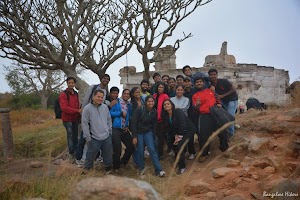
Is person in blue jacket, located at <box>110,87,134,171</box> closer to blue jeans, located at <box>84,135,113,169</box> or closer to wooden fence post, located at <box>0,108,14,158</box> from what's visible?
blue jeans, located at <box>84,135,113,169</box>

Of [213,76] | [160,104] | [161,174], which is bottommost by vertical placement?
[161,174]

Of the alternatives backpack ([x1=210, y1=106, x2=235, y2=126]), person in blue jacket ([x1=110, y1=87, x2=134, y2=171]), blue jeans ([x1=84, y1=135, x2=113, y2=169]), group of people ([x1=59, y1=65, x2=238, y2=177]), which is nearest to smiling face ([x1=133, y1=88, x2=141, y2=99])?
group of people ([x1=59, y1=65, x2=238, y2=177])

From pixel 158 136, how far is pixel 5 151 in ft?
13.6

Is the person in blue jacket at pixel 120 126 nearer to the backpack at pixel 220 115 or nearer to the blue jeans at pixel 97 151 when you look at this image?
the blue jeans at pixel 97 151

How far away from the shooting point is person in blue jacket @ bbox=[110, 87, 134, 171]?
573 centimetres

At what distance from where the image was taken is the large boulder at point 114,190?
2.03 meters

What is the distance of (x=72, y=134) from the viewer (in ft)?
20.7

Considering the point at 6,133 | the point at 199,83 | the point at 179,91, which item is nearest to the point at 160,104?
the point at 179,91

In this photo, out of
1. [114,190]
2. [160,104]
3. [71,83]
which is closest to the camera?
[114,190]

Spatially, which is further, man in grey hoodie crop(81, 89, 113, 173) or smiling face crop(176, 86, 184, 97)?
smiling face crop(176, 86, 184, 97)

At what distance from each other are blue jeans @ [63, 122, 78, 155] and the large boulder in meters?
4.17

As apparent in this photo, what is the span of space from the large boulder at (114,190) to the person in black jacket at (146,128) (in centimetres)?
333

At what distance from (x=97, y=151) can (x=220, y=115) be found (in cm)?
243

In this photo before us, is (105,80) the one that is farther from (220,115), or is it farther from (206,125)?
(220,115)
